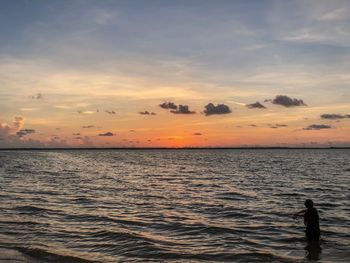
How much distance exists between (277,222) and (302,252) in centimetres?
634

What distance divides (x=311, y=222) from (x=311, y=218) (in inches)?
14.8

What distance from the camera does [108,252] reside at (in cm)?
1783

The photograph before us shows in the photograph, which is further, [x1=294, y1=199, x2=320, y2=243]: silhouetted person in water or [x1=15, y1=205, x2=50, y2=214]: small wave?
[x1=15, y1=205, x2=50, y2=214]: small wave

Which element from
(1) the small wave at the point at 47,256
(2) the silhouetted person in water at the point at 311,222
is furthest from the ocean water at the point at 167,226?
(2) the silhouetted person in water at the point at 311,222

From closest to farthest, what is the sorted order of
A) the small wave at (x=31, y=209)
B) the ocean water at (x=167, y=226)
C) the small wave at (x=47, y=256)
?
→ the small wave at (x=47, y=256) < the ocean water at (x=167, y=226) < the small wave at (x=31, y=209)

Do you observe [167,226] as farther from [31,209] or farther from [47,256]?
[31,209]

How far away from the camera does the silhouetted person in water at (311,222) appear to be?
62.4ft

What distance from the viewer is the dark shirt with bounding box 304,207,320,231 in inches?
750

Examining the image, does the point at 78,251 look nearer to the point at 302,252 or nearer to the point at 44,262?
the point at 44,262

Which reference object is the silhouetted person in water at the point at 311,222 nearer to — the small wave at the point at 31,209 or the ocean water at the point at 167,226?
the ocean water at the point at 167,226

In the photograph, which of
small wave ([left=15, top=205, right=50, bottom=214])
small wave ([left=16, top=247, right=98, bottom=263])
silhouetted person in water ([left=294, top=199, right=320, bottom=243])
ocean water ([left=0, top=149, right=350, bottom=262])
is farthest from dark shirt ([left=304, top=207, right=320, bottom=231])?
small wave ([left=15, top=205, right=50, bottom=214])

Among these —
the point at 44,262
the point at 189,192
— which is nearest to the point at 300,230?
the point at 44,262

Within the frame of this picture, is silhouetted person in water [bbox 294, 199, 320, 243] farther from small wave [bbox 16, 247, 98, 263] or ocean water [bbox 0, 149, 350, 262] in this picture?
small wave [bbox 16, 247, 98, 263]

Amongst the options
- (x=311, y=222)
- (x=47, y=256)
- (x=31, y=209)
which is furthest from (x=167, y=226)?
(x=31, y=209)
